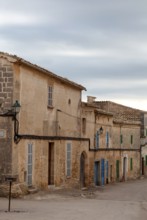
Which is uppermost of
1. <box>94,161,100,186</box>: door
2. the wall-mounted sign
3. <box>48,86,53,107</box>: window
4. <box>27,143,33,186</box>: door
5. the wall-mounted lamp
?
<box>48,86,53,107</box>: window

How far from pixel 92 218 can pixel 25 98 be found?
7.98 meters

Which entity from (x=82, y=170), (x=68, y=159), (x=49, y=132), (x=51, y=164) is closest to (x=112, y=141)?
(x=82, y=170)

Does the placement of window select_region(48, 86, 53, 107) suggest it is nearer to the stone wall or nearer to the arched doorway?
the stone wall

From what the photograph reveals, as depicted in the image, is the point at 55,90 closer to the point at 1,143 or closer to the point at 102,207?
the point at 1,143

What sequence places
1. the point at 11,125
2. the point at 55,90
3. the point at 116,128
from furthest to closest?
the point at 116,128
the point at 55,90
the point at 11,125

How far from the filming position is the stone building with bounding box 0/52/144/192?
67.4 ft

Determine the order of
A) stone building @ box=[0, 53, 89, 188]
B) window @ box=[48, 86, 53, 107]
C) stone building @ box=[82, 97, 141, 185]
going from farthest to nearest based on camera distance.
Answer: stone building @ box=[82, 97, 141, 185]
window @ box=[48, 86, 53, 107]
stone building @ box=[0, 53, 89, 188]

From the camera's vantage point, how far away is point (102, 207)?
19.0m

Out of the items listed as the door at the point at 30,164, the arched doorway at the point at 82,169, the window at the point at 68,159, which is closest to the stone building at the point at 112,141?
the arched doorway at the point at 82,169

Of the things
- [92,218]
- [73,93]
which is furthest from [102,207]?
[73,93]

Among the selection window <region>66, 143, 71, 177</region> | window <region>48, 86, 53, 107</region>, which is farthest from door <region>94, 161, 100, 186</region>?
window <region>48, 86, 53, 107</region>

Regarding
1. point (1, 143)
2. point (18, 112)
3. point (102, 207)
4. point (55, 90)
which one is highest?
point (55, 90)

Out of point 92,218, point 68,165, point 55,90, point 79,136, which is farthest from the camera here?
point 79,136

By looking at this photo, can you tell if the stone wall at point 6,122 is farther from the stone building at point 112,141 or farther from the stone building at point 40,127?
the stone building at point 112,141
